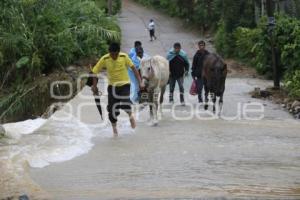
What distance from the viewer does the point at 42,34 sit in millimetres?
25672

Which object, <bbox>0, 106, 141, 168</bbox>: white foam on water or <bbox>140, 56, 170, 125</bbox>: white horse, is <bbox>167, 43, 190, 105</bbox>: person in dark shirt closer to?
<bbox>140, 56, 170, 125</bbox>: white horse

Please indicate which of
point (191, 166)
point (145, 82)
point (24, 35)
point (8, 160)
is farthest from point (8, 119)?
point (191, 166)

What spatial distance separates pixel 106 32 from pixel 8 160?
18953 mm

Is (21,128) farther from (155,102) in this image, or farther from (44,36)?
(44,36)

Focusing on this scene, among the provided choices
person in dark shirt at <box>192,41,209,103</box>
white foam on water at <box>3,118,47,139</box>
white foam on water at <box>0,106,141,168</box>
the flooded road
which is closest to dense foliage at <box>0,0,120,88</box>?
the flooded road

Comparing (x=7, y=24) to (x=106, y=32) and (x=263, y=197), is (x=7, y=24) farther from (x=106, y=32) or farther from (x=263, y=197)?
(x=263, y=197)

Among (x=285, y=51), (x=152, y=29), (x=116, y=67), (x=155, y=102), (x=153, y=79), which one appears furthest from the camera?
(x=152, y=29)

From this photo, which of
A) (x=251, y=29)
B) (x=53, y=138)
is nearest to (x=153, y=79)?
(x=53, y=138)

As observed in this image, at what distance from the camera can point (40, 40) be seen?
84.5 feet

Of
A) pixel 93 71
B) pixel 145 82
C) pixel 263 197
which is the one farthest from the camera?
pixel 145 82

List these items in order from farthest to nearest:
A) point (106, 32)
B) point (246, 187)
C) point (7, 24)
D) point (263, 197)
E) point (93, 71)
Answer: point (106, 32) → point (7, 24) → point (93, 71) → point (246, 187) → point (263, 197)

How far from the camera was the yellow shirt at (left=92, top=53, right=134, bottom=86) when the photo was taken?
454 inches

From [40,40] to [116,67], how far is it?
14883 mm

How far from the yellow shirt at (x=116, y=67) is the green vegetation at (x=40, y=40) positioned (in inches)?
351
